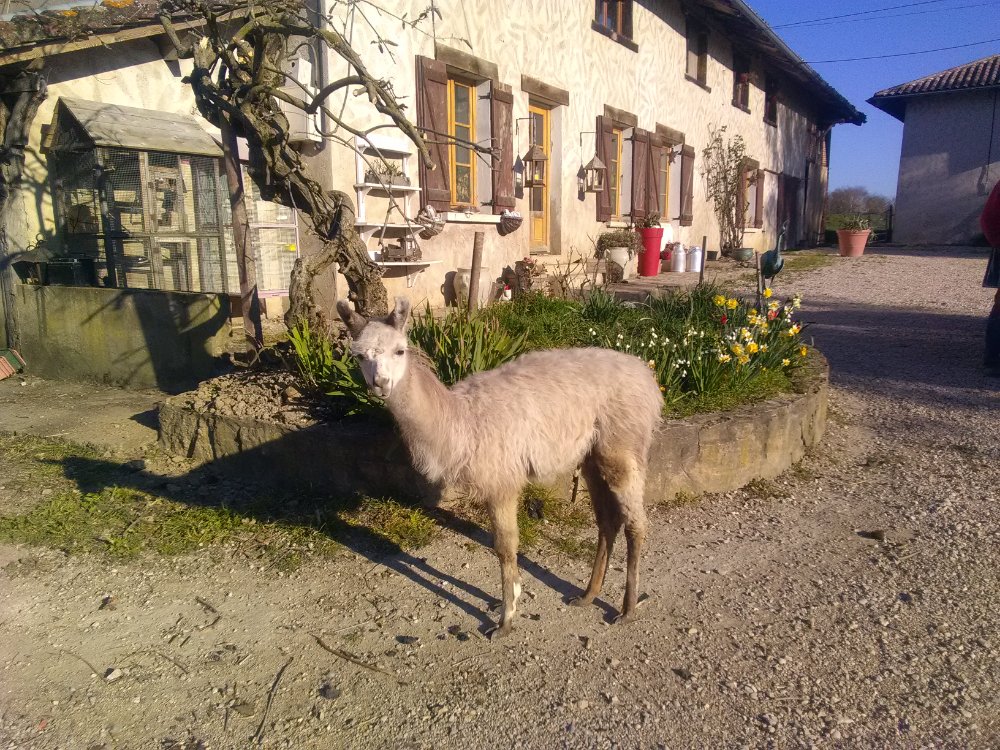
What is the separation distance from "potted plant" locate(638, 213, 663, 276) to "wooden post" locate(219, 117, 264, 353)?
968cm

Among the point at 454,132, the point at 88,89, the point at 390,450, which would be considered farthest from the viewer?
the point at 454,132

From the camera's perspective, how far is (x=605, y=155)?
41.4 feet

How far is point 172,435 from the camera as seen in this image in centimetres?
534

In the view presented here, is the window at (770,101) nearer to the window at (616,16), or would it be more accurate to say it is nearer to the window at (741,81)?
the window at (741,81)

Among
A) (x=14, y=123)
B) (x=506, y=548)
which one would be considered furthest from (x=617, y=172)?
(x=506, y=548)

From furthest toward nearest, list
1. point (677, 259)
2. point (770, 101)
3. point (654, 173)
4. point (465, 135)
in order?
point (770, 101), point (677, 259), point (654, 173), point (465, 135)

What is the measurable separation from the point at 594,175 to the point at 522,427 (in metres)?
9.88

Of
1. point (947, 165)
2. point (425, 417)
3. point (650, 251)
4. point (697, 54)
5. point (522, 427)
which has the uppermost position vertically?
point (697, 54)

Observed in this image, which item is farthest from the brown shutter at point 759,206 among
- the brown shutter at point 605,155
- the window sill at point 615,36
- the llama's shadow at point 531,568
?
the llama's shadow at point 531,568

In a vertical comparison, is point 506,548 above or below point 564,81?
below

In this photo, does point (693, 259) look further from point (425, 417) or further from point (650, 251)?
point (425, 417)

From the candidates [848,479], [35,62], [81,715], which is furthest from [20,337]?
[848,479]

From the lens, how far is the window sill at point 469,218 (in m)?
9.52

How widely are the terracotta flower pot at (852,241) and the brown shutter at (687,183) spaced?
606 cm
